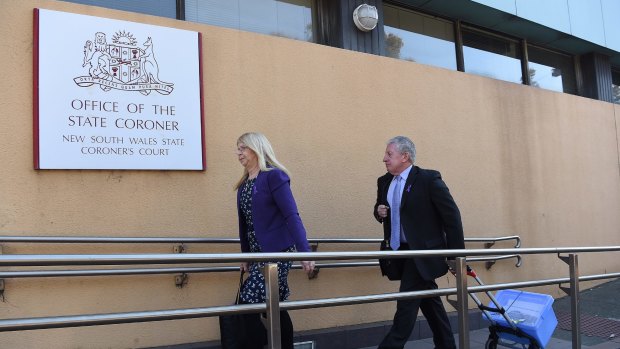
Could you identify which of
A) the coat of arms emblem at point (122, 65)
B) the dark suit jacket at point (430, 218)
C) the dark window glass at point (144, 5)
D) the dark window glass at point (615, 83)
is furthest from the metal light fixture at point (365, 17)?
the dark window glass at point (615, 83)

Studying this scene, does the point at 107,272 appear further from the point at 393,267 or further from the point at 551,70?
the point at 551,70

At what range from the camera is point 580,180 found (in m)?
7.10

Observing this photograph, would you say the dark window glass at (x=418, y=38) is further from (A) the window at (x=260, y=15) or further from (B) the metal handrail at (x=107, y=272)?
(B) the metal handrail at (x=107, y=272)

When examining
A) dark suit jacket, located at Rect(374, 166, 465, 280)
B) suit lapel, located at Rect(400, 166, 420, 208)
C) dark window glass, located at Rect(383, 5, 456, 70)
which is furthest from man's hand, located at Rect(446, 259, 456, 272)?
dark window glass, located at Rect(383, 5, 456, 70)

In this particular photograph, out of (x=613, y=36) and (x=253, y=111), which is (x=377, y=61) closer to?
(x=253, y=111)

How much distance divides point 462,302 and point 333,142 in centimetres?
213

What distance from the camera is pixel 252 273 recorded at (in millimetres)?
3082

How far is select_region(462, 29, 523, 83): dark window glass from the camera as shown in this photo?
705 centimetres

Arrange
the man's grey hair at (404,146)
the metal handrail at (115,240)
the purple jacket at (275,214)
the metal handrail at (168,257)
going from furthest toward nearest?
the man's grey hair at (404,146) < the metal handrail at (115,240) < the purple jacket at (275,214) < the metal handrail at (168,257)

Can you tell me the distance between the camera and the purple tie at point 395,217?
3.67 m

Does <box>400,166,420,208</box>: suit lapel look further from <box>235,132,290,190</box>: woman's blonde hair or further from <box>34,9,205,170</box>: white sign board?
<box>34,9,205,170</box>: white sign board

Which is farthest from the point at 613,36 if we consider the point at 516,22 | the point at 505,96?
the point at 505,96

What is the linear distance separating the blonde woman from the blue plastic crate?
1.69m

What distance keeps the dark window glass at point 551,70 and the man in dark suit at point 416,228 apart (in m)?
4.94
